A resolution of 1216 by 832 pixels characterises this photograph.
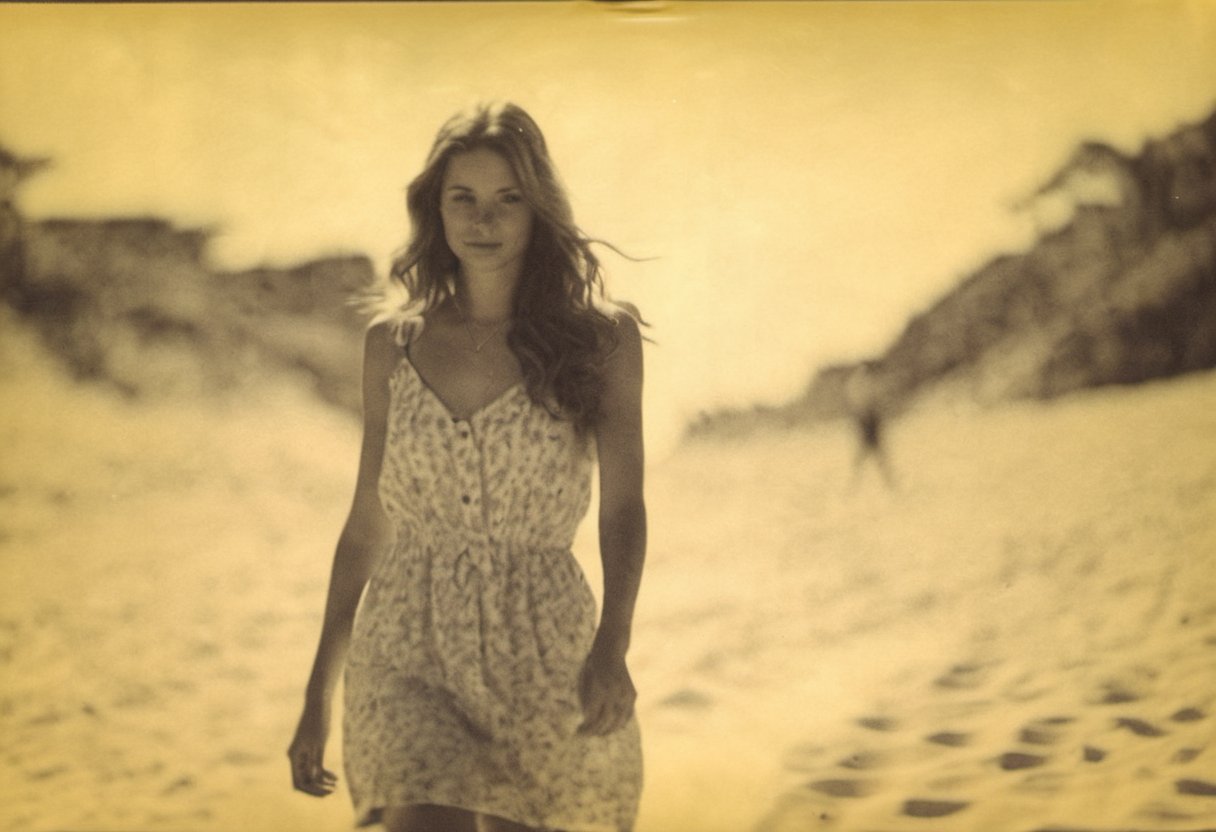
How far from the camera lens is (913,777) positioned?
3.12 m

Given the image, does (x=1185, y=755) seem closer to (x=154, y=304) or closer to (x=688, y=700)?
(x=688, y=700)

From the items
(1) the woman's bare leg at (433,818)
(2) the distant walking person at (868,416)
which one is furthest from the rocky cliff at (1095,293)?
(1) the woman's bare leg at (433,818)

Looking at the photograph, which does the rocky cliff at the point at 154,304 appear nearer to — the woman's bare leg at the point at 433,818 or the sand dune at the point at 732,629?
the sand dune at the point at 732,629

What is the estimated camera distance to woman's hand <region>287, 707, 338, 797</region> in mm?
3109

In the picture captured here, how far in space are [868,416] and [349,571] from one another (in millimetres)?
1210

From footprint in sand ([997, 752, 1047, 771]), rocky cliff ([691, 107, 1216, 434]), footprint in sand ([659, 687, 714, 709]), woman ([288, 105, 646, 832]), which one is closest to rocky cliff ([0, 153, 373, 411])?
woman ([288, 105, 646, 832])

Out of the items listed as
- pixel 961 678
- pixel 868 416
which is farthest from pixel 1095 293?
pixel 961 678

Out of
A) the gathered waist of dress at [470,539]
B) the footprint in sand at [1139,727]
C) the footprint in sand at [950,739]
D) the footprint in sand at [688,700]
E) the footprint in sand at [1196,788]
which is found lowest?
the footprint in sand at [1196,788]

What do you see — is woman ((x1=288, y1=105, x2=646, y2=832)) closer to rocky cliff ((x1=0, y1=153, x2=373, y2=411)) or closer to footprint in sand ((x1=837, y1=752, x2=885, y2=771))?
rocky cliff ((x1=0, y1=153, x2=373, y2=411))

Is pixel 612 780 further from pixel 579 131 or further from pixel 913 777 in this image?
pixel 579 131

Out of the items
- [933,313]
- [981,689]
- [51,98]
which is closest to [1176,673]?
[981,689]

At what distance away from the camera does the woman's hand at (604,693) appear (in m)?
3.08

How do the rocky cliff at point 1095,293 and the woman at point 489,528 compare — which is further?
the rocky cliff at point 1095,293

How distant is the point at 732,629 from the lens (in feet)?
10.3
